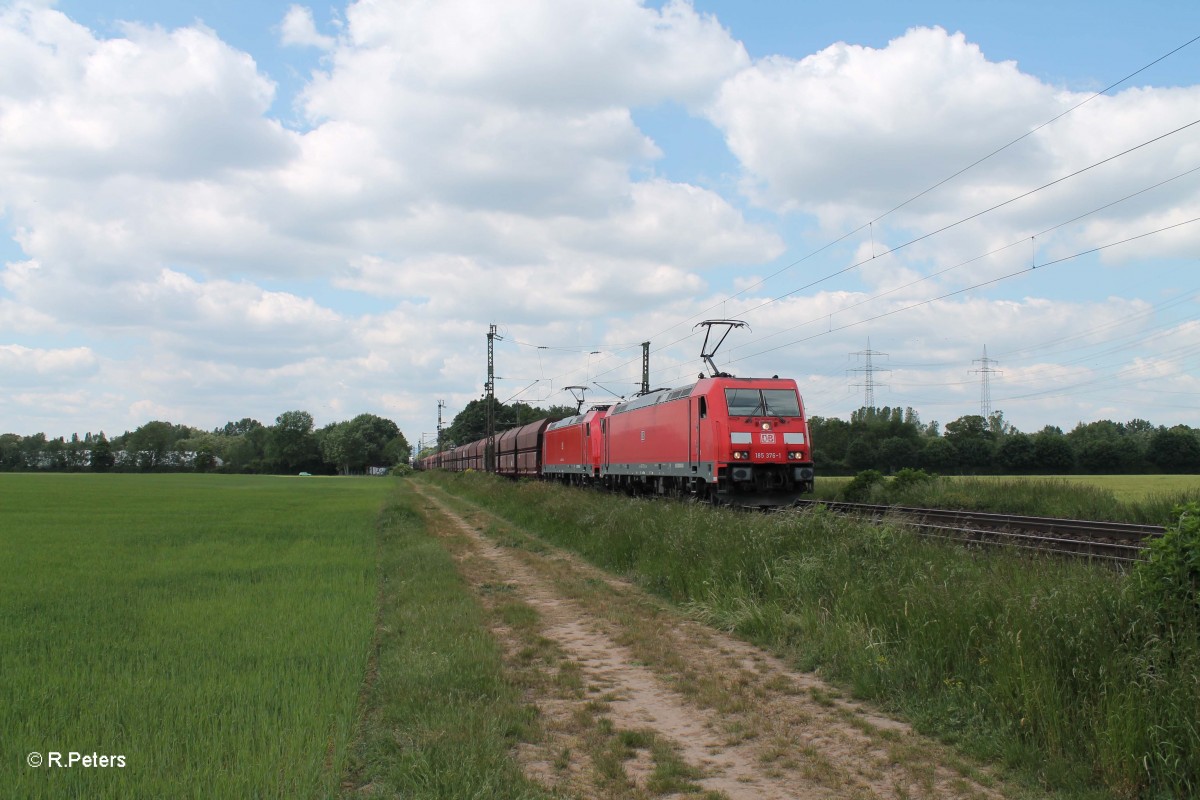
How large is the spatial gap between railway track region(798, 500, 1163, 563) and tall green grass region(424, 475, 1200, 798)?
8.37 ft

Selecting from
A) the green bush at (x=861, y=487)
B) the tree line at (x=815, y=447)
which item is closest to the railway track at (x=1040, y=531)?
the green bush at (x=861, y=487)

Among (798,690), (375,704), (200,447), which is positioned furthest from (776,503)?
(200,447)

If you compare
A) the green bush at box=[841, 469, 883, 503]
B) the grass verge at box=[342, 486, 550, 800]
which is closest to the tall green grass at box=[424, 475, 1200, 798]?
the grass verge at box=[342, 486, 550, 800]

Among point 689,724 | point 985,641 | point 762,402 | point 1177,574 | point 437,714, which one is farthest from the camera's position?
point 762,402

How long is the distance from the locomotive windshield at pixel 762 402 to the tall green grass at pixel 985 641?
946 centimetres

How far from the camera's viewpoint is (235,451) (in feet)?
478

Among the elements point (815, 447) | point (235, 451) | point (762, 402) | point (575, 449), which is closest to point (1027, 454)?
point (815, 447)

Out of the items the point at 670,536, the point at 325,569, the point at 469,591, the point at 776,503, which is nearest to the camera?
the point at 469,591

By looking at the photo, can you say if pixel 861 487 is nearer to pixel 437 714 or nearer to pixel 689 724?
pixel 689 724

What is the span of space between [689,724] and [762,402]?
1577cm

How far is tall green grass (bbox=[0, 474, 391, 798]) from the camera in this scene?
4699mm

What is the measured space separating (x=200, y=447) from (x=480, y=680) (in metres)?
163

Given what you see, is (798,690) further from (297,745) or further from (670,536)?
(670,536)

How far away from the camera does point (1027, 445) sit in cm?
5925
